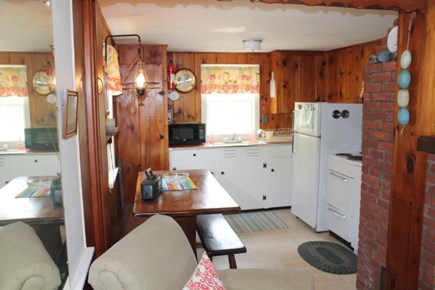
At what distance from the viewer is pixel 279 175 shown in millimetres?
4641

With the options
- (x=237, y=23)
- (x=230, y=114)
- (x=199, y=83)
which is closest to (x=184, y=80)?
(x=199, y=83)

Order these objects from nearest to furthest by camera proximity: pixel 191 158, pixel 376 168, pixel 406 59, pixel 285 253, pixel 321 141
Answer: pixel 406 59
pixel 376 168
pixel 285 253
pixel 321 141
pixel 191 158

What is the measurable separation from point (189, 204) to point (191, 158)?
2025mm

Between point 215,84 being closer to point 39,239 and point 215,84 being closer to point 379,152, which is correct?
point 379,152

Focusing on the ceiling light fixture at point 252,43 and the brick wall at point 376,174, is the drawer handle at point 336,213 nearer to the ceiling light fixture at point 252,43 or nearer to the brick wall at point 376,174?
the brick wall at point 376,174

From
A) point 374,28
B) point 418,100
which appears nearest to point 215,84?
point 374,28

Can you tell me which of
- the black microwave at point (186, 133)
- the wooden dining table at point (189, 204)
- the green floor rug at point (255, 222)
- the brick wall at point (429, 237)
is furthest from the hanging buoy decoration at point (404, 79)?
the black microwave at point (186, 133)

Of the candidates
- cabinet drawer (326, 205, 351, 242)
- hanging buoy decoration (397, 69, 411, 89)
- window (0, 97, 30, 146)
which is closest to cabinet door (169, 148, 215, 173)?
cabinet drawer (326, 205, 351, 242)

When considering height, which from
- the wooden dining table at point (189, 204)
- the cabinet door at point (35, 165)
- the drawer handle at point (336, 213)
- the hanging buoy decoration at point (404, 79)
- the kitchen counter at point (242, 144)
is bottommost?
the drawer handle at point (336, 213)

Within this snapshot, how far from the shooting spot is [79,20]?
5.62 ft

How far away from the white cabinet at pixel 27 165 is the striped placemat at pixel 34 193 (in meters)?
0.05

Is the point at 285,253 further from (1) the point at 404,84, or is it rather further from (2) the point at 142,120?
(2) the point at 142,120

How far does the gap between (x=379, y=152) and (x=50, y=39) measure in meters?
2.12

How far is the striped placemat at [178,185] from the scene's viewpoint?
278 cm
